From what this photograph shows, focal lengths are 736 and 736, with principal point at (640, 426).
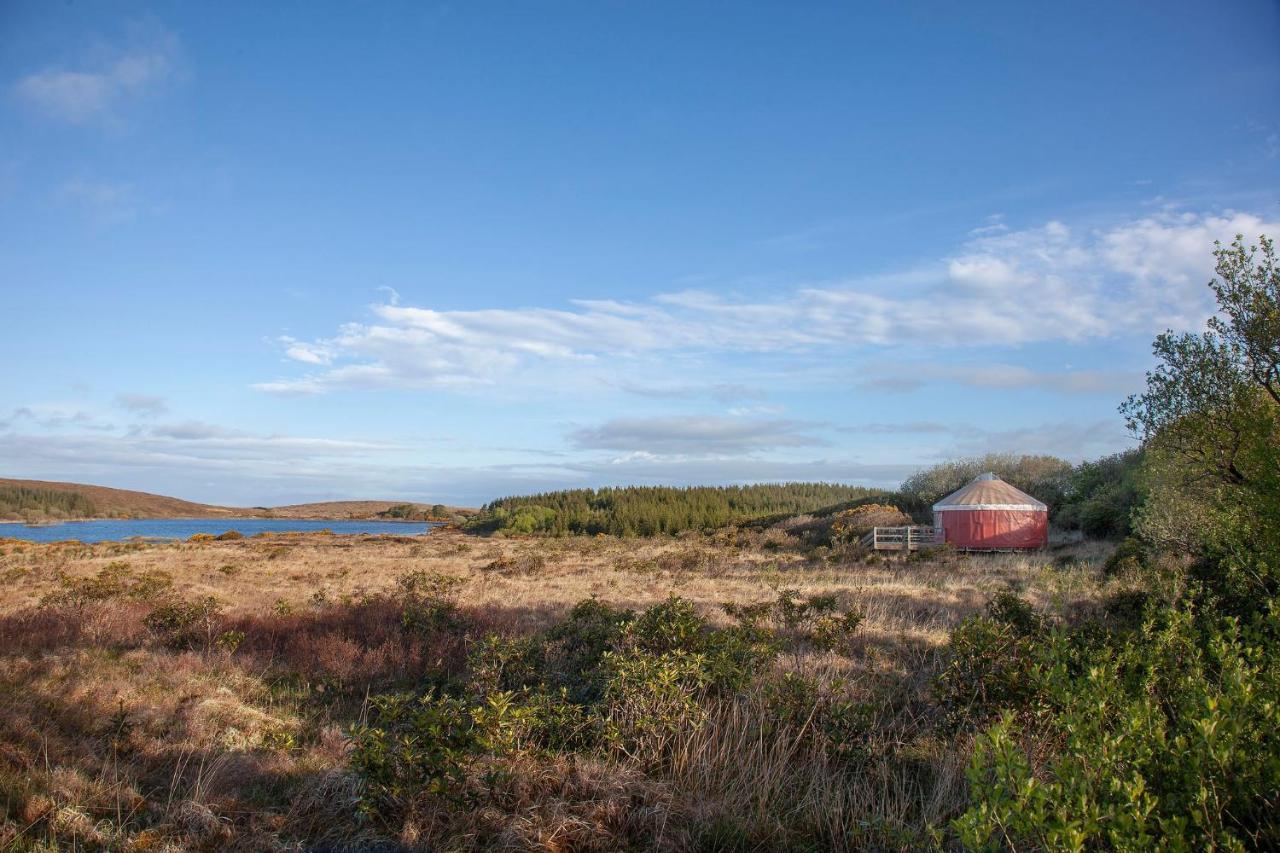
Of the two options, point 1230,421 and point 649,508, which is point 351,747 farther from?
point 649,508

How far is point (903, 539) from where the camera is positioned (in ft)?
106

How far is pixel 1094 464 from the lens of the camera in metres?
42.2

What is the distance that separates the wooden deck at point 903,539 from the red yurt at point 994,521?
0.78 metres

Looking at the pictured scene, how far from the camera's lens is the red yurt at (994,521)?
3142cm

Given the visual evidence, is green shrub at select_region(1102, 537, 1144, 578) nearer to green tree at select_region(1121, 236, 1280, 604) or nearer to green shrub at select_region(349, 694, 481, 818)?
green tree at select_region(1121, 236, 1280, 604)

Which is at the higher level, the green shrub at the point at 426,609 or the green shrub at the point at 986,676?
the green shrub at the point at 986,676

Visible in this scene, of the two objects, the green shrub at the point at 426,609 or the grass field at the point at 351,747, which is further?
the green shrub at the point at 426,609

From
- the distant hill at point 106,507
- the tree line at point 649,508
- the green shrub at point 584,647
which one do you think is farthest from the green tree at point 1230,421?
the distant hill at point 106,507

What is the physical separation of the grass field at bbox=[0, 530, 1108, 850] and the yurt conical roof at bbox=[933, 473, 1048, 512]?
66.3ft

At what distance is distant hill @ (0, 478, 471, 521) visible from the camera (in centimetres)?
7319

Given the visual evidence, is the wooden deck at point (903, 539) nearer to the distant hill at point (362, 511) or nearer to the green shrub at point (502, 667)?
the green shrub at point (502, 667)

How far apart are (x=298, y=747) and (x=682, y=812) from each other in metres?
3.74

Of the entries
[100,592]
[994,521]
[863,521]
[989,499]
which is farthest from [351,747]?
[863,521]

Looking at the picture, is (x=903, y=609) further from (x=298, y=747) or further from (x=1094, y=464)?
(x=1094, y=464)
